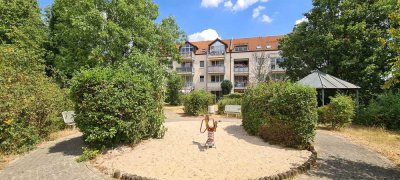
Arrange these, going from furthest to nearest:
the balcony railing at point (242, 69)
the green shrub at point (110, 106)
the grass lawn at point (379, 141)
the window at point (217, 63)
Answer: the window at point (217, 63)
the balcony railing at point (242, 69)
the grass lawn at point (379, 141)
the green shrub at point (110, 106)

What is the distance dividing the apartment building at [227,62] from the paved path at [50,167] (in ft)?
118

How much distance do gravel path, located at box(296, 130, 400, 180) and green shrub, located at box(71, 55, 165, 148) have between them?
5.30m

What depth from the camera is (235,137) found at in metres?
10.7

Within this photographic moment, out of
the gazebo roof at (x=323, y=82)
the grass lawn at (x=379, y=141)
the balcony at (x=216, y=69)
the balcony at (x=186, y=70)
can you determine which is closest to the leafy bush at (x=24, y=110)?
the grass lawn at (x=379, y=141)

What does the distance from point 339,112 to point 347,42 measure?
881 centimetres

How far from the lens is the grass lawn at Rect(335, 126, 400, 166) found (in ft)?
31.1

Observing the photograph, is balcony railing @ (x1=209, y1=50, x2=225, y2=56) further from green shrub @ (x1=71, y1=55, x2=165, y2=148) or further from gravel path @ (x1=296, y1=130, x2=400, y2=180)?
green shrub @ (x1=71, y1=55, x2=165, y2=148)

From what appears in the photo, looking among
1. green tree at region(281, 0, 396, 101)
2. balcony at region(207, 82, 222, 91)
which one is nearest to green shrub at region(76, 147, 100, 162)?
green tree at region(281, 0, 396, 101)

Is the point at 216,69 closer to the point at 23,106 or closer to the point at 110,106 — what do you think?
the point at 23,106

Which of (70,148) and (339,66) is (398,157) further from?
(339,66)

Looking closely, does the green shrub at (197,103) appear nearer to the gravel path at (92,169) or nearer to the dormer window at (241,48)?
the gravel path at (92,169)

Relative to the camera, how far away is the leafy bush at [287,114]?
907cm

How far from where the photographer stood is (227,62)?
47.4 metres

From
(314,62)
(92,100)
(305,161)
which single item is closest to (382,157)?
(305,161)
